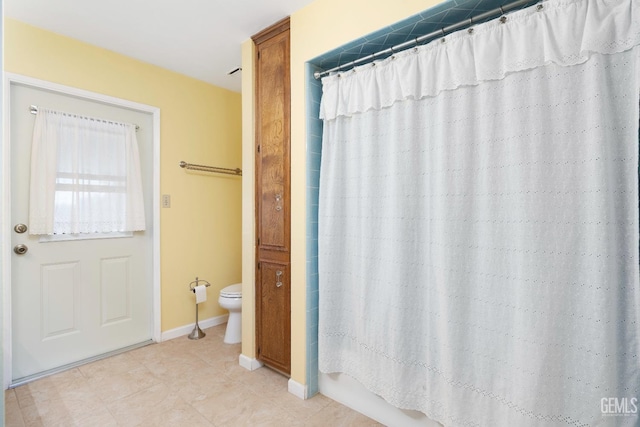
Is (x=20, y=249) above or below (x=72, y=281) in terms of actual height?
above

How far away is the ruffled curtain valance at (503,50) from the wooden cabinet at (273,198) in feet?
1.80

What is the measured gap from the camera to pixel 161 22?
6.86ft

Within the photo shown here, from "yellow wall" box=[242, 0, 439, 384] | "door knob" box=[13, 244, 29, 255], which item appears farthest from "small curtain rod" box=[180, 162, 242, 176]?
"yellow wall" box=[242, 0, 439, 384]

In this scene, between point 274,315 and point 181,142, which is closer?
point 274,315

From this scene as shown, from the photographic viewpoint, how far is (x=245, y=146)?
2.33 meters

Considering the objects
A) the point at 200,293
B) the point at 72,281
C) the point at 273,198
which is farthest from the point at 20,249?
the point at 273,198

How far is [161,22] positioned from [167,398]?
2477 millimetres

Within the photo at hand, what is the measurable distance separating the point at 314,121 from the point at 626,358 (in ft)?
5.90

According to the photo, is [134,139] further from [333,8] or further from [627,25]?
[627,25]

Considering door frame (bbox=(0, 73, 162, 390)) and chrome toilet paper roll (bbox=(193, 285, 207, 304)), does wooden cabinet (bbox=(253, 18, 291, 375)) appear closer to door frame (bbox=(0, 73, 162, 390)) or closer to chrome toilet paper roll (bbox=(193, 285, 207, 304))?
chrome toilet paper roll (bbox=(193, 285, 207, 304))

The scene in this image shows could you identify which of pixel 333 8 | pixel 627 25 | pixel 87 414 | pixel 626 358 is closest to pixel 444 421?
pixel 626 358

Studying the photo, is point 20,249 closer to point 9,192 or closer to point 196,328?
point 9,192

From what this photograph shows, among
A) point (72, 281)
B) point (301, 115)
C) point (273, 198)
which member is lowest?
point (72, 281)

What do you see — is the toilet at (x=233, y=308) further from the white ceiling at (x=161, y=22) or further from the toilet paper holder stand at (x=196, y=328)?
the white ceiling at (x=161, y=22)
